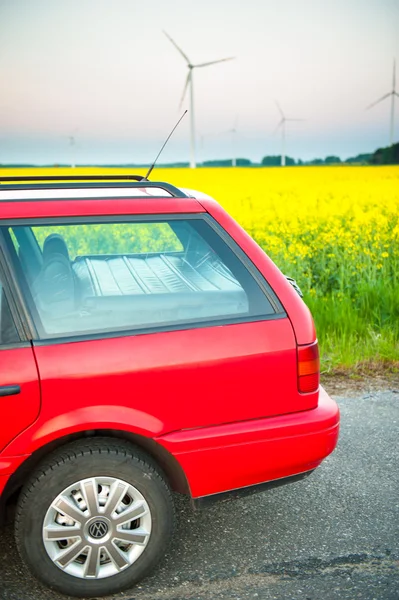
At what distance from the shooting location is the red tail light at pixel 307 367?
277 cm

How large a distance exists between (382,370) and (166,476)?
3.17 metres

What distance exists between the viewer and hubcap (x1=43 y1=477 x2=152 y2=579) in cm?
254

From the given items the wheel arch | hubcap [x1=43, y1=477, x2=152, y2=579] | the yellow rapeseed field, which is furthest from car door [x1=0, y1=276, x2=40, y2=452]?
the yellow rapeseed field

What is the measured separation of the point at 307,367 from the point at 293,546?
35.7 inches

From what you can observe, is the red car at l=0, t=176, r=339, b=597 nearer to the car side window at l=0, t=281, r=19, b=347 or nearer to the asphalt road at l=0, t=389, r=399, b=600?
the car side window at l=0, t=281, r=19, b=347

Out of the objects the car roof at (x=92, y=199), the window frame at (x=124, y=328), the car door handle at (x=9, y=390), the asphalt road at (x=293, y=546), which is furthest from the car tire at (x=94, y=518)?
the car roof at (x=92, y=199)

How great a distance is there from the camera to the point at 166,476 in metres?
2.78

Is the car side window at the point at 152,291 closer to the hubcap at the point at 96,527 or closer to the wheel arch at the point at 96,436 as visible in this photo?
the wheel arch at the point at 96,436

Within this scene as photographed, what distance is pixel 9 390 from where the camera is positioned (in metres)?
2.39

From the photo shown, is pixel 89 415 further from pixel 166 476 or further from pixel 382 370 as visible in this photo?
pixel 382 370

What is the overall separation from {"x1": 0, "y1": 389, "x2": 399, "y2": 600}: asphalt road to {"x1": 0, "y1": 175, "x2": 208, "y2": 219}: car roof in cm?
156

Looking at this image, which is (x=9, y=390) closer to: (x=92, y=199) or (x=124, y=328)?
(x=124, y=328)

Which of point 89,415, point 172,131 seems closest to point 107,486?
point 89,415

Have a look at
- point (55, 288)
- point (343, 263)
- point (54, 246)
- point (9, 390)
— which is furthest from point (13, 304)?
point (343, 263)
